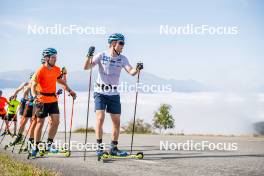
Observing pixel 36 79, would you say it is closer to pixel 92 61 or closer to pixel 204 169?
pixel 92 61

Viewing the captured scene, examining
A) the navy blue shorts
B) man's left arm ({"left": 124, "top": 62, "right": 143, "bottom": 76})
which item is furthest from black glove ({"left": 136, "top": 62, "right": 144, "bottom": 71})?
the navy blue shorts

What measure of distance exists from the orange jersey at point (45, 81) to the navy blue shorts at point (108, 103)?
138cm

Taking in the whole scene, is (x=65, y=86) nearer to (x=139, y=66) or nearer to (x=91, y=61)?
(x=91, y=61)

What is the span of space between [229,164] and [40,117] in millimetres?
4720

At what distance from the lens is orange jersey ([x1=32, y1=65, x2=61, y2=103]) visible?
10520 mm

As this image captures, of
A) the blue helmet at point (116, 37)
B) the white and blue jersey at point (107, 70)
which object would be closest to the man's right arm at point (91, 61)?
the white and blue jersey at point (107, 70)

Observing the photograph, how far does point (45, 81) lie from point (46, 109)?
2.28 ft

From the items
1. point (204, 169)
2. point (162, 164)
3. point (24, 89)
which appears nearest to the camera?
point (204, 169)

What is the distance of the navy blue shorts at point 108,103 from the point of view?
9.88 meters

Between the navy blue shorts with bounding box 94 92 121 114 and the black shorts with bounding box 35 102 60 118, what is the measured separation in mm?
1389

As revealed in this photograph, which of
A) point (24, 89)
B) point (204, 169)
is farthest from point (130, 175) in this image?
point (24, 89)

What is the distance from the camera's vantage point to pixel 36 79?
34.4ft

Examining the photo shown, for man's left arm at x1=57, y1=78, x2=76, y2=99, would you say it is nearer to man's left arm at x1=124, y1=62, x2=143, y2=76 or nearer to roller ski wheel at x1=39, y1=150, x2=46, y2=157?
roller ski wheel at x1=39, y1=150, x2=46, y2=157

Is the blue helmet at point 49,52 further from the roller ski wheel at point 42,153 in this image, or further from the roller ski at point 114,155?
the roller ski at point 114,155
